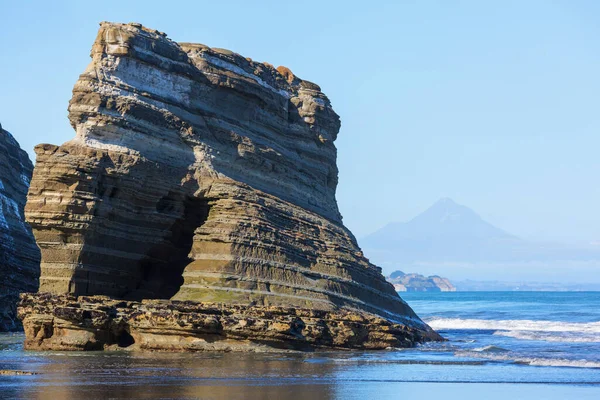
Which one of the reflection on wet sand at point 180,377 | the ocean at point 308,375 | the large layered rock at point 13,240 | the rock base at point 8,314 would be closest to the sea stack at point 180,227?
the ocean at point 308,375

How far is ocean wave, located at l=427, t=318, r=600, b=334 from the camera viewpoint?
201 feet

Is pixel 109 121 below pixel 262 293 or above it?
above

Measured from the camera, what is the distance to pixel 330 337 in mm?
32531

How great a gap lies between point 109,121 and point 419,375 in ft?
45.1

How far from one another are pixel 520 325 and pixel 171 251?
3512 centimetres

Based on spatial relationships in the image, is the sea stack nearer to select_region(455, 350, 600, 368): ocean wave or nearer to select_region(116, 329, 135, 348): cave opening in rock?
select_region(116, 329, 135, 348): cave opening in rock

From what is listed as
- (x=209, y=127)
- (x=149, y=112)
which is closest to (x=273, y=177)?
(x=209, y=127)

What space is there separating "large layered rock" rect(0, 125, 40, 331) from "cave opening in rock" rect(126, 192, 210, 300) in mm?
13334

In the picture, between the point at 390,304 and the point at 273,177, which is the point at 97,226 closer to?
the point at 273,177

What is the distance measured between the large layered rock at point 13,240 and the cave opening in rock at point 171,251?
13334mm

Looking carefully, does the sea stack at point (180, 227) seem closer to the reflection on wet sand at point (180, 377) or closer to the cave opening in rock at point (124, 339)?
the cave opening in rock at point (124, 339)

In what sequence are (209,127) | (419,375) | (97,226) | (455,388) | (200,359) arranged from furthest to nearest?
(209,127)
(97,226)
(200,359)
(419,375)
(455,388)

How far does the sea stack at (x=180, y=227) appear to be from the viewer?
31.6 meters

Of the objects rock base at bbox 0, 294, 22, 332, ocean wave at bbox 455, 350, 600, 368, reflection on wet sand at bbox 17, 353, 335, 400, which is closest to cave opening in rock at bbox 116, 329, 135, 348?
reflection on wet sand at bbox 17, 353, 335, 400
